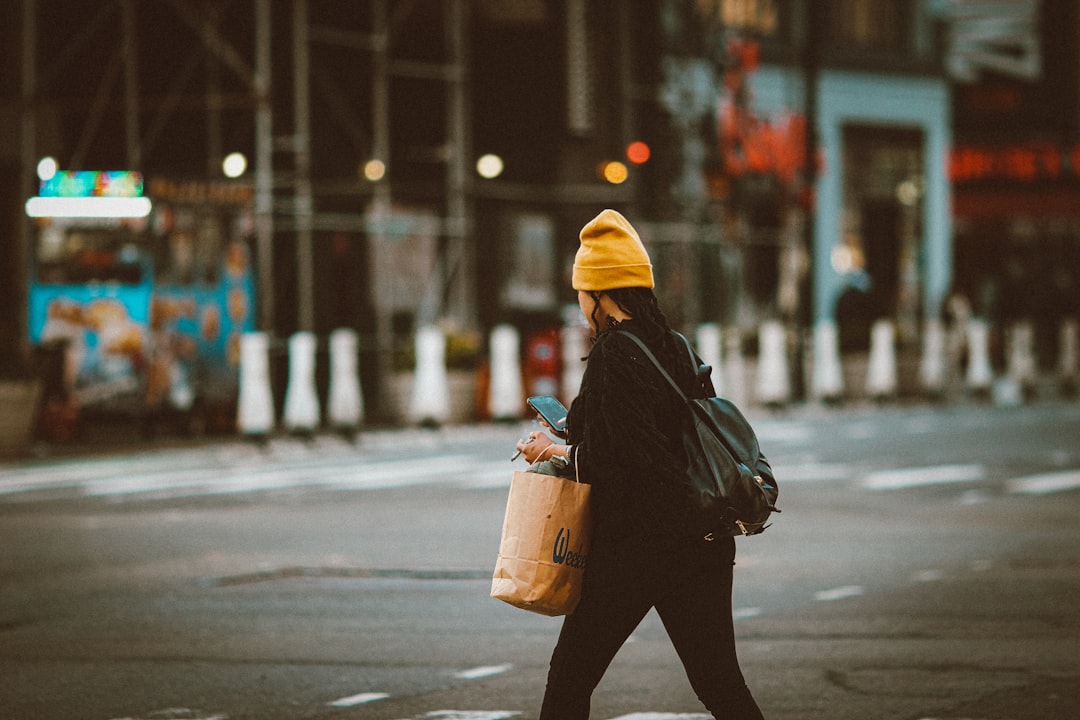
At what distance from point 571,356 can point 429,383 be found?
261 centimetres

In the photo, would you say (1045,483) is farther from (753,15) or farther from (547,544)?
(753,15)

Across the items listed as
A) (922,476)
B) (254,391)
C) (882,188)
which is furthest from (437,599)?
(882,188)

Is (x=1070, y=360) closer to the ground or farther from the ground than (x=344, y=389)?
closer to the ground

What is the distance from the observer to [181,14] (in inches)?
910

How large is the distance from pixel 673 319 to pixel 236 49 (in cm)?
940

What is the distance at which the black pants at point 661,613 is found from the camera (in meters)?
4.98

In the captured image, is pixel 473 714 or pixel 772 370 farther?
pixel 772 370

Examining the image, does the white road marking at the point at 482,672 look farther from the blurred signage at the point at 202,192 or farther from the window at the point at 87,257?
the blurred signage at the point at 202,192

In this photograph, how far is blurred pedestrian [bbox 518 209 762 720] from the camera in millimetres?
4895

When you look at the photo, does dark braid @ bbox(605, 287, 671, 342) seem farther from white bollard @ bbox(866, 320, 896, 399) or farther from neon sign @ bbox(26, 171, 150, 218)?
white bollard @ bbox(866, 320, 896, 399)

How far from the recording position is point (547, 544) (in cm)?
498


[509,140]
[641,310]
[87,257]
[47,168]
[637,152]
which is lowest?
[641,310]

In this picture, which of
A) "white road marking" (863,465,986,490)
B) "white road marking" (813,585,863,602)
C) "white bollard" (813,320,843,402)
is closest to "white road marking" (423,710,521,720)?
"white road marking" (813,585,863,602)

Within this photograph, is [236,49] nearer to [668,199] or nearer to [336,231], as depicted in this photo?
[336,231]
